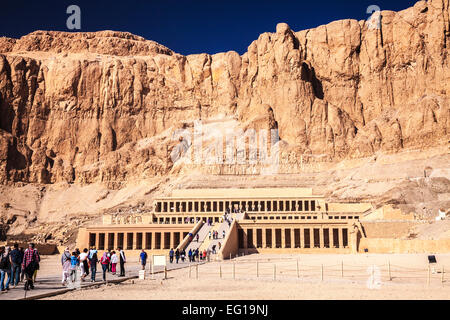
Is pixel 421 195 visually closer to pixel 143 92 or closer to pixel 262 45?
pixel 262 45

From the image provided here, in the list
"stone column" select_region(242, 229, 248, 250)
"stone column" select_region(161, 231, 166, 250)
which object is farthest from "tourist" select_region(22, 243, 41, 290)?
"stone column" select_region(161, 231, 166, 250)

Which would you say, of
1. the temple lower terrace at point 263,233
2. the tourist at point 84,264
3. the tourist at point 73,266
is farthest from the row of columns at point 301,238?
the tourist at point 73,266

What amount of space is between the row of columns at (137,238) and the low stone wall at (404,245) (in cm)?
2251

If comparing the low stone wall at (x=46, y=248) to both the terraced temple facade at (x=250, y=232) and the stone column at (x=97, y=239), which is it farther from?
the stone column at (x=97, y=239)

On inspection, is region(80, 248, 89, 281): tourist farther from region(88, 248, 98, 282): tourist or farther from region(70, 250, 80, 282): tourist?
region(70, 250, 80, 282): tourist

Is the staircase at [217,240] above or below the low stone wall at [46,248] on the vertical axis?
above

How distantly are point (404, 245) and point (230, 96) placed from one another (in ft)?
344

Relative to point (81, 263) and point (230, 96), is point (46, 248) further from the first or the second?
point (230, 96)

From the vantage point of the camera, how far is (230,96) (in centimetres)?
14725

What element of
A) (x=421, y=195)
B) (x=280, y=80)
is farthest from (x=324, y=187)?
(x=280, y=80)

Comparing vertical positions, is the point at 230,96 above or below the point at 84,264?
above

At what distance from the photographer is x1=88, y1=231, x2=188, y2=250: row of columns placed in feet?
204

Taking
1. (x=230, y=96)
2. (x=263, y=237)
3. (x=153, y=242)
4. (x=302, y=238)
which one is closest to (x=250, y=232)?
(x=263, y=237)

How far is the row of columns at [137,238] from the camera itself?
6228cm
